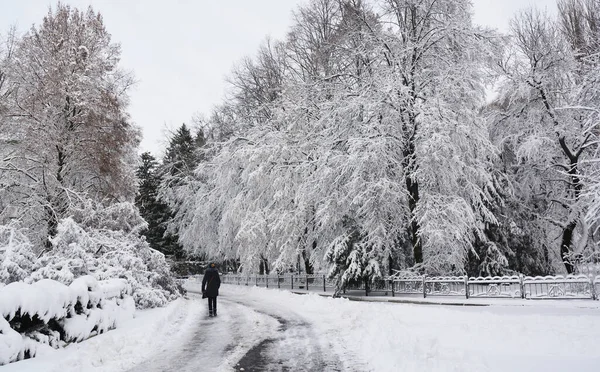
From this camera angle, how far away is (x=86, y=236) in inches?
590

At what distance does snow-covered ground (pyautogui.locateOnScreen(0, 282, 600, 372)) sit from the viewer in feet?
22.8

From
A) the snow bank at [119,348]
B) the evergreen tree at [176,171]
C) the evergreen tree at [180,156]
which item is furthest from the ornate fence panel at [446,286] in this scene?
the evergreen tree at [180,156]

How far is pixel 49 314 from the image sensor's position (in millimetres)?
8305

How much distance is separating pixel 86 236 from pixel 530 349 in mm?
13490

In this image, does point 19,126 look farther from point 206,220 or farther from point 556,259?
point 556,259

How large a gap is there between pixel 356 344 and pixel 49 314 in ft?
19.6

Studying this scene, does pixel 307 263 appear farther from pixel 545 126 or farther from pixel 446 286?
pixel 545 126

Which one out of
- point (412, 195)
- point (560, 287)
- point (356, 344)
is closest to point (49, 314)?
point (356, 344)

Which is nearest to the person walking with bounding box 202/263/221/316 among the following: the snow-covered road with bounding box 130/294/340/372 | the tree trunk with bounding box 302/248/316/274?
the snow-covered road with bounding box 130/294/340/372

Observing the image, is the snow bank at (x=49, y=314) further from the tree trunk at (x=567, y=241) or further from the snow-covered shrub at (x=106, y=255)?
the tree trunk at (x=567, y=241)

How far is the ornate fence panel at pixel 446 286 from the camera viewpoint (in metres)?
17.1

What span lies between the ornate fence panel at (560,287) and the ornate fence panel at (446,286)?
7.53 ft

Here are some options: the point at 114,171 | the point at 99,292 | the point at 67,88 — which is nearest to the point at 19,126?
the point at 67,88

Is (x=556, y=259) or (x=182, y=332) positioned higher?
(x=556, y=259)
